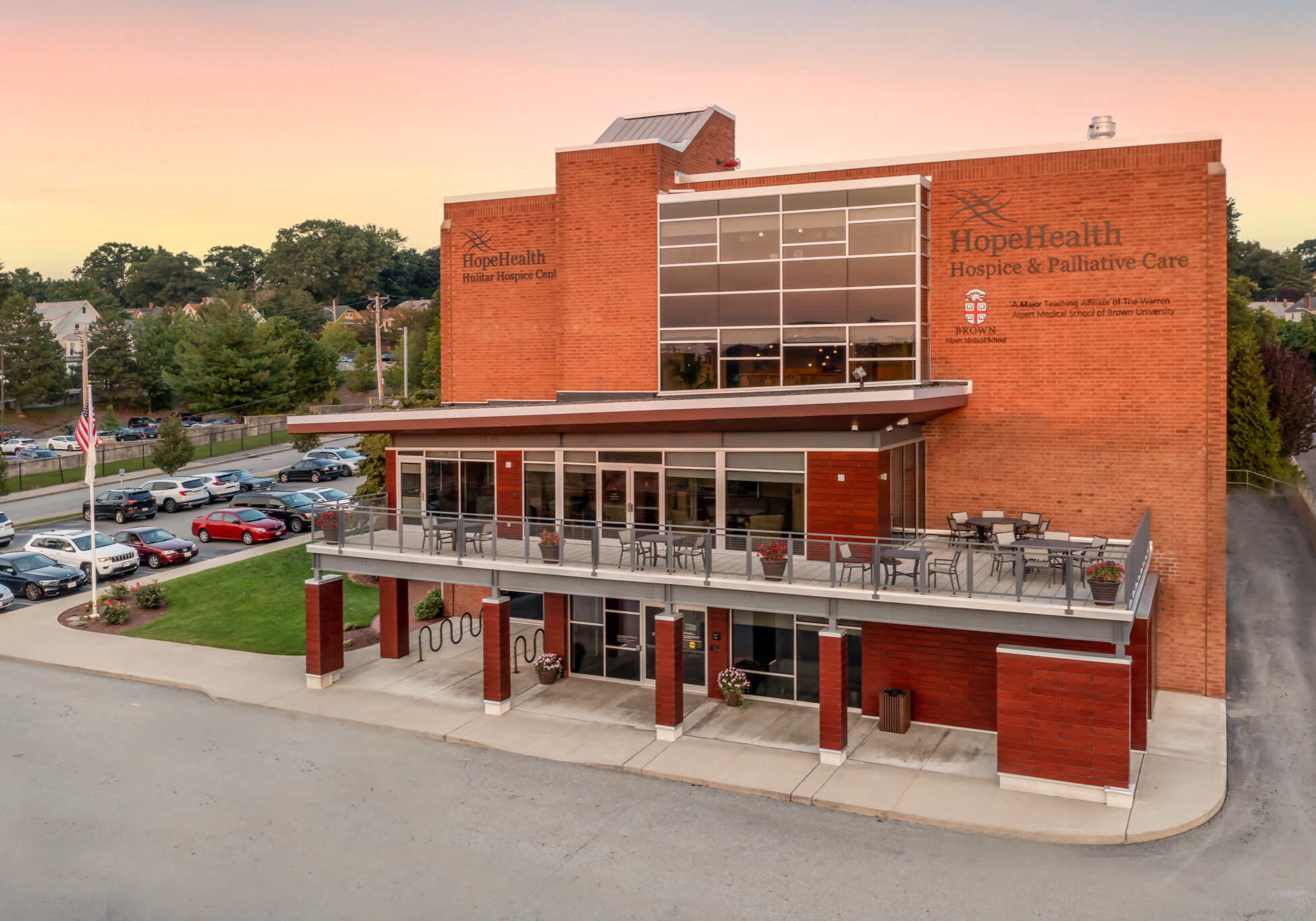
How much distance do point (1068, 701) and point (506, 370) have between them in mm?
16247

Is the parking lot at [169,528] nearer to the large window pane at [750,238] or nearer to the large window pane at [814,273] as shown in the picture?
the large window pane at [750,238]

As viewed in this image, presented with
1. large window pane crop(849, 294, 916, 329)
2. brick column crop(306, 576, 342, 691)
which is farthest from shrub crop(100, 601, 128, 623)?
large window pane crop(849, 294, 916, 329)

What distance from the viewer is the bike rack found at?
24.9 meters

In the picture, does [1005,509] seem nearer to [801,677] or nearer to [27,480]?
[801,677]

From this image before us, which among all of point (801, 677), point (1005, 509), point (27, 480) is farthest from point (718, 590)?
point (27, 480)

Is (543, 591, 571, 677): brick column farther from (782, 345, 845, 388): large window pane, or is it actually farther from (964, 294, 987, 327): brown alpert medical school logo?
(964, 294, 987, 327): brown alpert medical school logo

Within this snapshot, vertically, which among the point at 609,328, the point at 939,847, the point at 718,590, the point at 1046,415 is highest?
the point at 609,328

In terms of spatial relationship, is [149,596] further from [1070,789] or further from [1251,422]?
[1251,422]

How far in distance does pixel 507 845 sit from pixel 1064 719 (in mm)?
8737

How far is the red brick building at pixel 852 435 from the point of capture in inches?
750

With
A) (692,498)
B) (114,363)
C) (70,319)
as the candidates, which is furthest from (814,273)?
(70,319)

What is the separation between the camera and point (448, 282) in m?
27.5

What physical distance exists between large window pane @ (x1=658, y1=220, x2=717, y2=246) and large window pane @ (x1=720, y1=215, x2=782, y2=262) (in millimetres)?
278

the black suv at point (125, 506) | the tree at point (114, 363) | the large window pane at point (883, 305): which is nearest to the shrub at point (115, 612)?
the black suv at point (125, 506)
